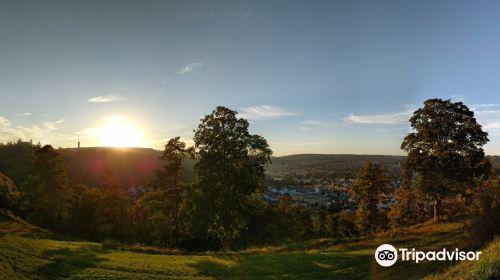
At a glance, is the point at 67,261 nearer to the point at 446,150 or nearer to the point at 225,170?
the point at 225,170

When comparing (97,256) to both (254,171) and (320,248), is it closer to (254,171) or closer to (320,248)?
(254,171)

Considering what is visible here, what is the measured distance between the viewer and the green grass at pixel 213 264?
22.6 m

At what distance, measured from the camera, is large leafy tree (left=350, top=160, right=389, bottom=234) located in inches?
2331

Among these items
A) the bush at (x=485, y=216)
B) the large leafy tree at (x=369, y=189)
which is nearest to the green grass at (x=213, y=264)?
the bush at (x=485, y=216)

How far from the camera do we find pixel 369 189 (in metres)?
59.8

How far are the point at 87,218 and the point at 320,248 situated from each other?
51.8 meters

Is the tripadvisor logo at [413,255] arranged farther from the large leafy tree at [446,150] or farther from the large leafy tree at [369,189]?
the large leafy tree at [369,189]

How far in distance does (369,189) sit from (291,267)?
3669 cm

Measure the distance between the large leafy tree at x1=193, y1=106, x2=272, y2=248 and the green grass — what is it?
3885 mm

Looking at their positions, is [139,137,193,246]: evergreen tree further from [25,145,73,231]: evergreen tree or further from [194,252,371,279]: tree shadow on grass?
Answer: [25,145,73,231]: evergreen tree

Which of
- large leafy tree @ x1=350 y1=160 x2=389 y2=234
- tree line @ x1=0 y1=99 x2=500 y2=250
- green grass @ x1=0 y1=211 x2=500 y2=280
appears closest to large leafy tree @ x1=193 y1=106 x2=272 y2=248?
tree line @ x1=0 y1=99 x2=500 y2=250

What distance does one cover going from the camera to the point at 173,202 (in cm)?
4872

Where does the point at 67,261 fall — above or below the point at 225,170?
below

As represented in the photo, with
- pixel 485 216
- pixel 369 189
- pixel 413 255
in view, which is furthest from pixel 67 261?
pixel 369 189
